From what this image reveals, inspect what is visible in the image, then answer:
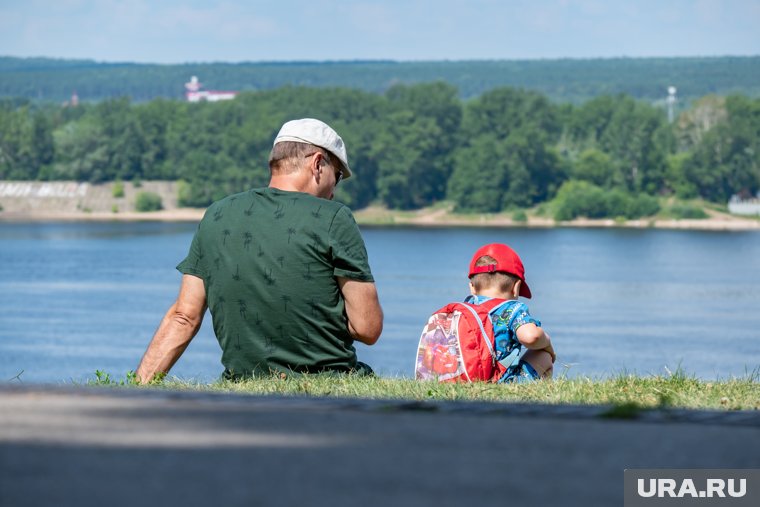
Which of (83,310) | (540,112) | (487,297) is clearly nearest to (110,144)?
(540,112)

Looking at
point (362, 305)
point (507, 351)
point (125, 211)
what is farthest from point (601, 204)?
point (362, 305)

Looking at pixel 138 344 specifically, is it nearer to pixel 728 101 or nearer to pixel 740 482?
pixel 740 482

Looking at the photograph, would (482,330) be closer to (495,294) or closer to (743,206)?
(495,294)

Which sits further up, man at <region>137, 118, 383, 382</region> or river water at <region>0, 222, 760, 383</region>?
man at <region>137, 118, 383, 382</region>

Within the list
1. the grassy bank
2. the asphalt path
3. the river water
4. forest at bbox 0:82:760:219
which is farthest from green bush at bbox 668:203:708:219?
the asphalt path

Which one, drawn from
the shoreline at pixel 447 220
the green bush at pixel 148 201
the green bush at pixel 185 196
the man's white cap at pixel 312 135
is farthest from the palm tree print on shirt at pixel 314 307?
the green bush at pixel 148 201

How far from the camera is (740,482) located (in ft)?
11.1

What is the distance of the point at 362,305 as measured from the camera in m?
5.63

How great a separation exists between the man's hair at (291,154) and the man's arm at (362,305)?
54 centimetres

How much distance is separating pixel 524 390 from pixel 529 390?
0.02m

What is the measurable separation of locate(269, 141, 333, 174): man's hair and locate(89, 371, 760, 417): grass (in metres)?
0.87

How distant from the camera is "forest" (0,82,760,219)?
419 ft

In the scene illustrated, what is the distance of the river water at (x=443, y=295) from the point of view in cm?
3928

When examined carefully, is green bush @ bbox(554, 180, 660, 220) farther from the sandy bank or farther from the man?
the man
